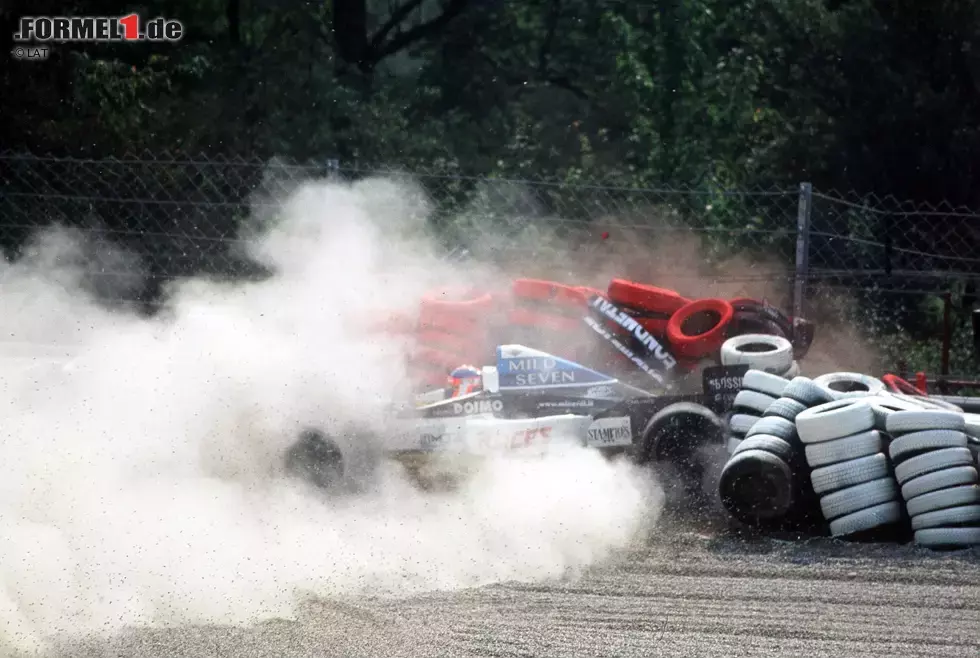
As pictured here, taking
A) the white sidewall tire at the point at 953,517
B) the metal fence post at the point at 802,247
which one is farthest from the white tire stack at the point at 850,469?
the metal fence post at the point at 802,247

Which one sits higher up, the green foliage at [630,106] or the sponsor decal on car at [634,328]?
the green foliage at [630,106]

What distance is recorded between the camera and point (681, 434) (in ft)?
27.3

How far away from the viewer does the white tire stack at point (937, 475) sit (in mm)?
7277

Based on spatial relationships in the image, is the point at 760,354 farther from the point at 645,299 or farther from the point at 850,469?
the point at 850,469

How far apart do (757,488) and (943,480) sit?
0.95 metres

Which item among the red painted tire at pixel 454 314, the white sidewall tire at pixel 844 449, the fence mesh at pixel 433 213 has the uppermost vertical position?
the fence mesh at pixel 433 213

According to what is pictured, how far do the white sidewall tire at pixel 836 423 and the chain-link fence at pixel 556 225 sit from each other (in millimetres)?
3644

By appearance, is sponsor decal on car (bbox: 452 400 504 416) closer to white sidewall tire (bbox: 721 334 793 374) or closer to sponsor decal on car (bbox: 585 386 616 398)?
sponsor decal on car (bbox: 585 386 616 398)

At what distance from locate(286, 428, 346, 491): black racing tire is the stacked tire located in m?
2.26

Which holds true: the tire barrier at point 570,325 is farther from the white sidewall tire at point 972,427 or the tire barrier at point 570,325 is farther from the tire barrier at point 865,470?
the white sidewall tire at point 972,427

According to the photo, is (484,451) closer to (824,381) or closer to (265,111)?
(824,381)

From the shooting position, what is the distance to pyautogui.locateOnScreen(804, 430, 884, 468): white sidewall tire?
24.8 ft

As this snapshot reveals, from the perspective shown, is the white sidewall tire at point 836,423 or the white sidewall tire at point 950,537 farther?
the white sidewall tire at point 836,423

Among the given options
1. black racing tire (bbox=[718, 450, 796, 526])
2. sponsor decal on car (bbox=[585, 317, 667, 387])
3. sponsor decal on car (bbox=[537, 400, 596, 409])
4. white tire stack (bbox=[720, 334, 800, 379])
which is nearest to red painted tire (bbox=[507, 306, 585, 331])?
sponsor decal on car (bbox=[585, 317, 667, 387])
